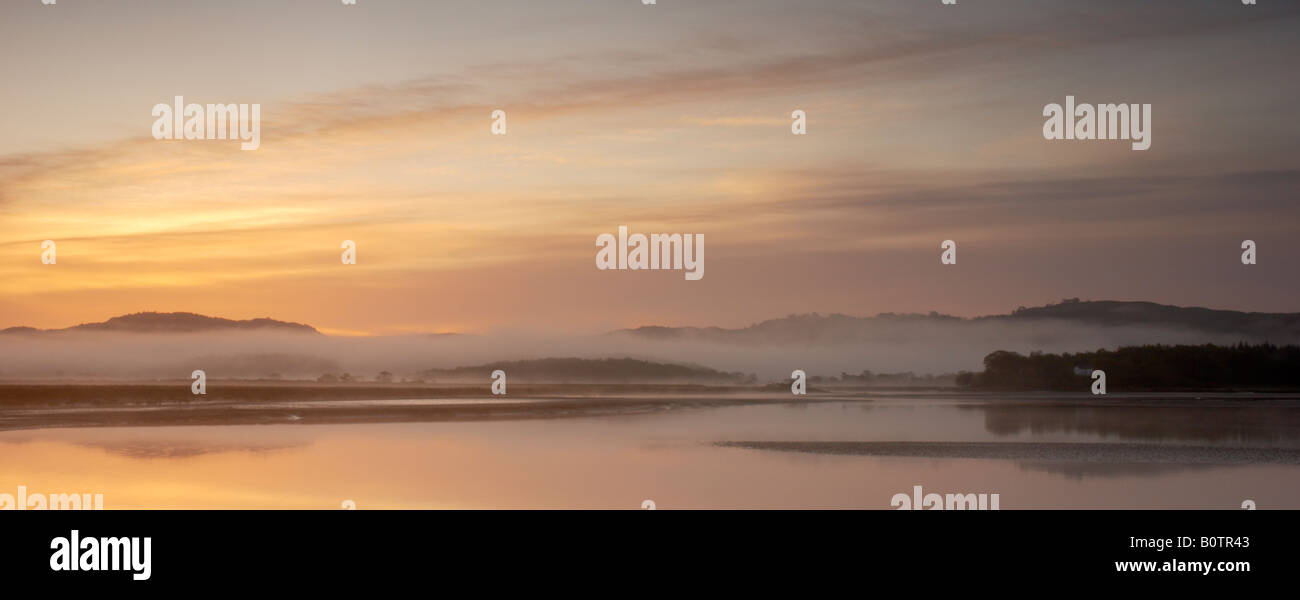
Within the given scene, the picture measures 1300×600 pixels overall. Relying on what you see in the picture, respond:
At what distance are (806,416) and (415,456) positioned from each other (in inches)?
739

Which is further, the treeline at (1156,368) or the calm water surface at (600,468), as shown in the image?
Answer: the treeline at (1156,368)

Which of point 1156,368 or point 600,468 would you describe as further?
point 1156,368

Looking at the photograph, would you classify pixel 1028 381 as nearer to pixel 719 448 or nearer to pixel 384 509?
pixel 719 448

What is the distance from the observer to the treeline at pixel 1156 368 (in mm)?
77812

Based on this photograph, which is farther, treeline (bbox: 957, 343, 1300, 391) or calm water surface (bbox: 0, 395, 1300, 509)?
treeline (bbox: 957, 343, 1300, 391)

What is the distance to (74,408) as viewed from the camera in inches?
1658

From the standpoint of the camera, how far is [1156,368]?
261ft

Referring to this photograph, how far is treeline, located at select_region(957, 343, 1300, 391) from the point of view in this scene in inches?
3063
